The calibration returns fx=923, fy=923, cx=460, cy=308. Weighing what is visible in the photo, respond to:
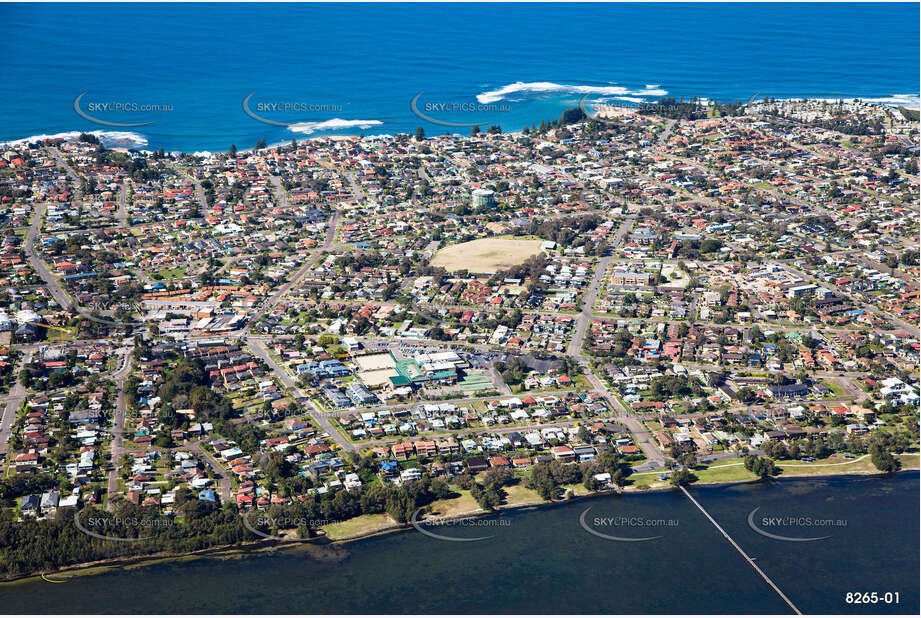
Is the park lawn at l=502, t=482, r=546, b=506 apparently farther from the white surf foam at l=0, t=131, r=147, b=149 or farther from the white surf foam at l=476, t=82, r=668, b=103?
the white surf foam at l=476, t=82, r=668, b=103

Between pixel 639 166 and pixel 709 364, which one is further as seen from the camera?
pixel 639 166

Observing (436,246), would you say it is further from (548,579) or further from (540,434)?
(548,579)

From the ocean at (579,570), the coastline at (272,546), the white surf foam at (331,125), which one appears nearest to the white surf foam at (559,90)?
the white surf foam at (331,125)

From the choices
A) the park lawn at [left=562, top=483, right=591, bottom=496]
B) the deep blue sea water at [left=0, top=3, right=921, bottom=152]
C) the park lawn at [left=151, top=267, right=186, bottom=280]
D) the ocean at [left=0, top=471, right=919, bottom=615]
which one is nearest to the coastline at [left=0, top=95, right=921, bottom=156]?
the deep blue sea water at [left=0, top=3, right=921, bottom=152]

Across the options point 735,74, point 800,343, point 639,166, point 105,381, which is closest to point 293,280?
point 105,381

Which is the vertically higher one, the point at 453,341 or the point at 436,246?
the point at 436,246

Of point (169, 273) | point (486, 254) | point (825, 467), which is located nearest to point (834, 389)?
point (825, 467)
